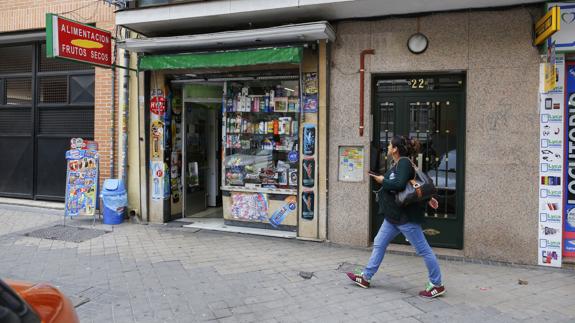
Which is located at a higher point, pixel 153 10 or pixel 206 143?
pixel 153 10

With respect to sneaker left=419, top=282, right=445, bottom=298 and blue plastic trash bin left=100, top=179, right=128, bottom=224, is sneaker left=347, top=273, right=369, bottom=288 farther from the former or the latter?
blue plastic trash bin left=100, top=179, right=128, bottom=224

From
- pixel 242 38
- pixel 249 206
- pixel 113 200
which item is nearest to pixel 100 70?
pixel 113 200

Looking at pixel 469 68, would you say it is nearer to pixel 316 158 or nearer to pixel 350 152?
pixel 350 152

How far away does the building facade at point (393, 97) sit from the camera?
5.77m

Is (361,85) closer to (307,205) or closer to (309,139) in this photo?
(309,139)

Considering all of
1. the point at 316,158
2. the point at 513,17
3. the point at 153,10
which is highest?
the point at 153,10

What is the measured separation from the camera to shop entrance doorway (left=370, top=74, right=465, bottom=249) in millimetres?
6246

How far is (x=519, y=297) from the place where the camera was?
458cm

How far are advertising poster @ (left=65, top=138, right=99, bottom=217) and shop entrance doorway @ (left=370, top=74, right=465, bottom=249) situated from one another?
5025 millimetres

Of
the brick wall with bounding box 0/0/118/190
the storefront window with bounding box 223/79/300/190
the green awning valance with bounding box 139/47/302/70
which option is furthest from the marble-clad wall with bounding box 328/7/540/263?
the brick wall with bounding box 0/0/118/190

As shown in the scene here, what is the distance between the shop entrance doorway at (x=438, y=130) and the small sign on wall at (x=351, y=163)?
8.5 inches

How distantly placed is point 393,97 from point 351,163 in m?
1.21

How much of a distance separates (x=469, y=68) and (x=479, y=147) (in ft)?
3.73

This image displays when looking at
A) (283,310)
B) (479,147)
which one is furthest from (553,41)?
(283,310)
